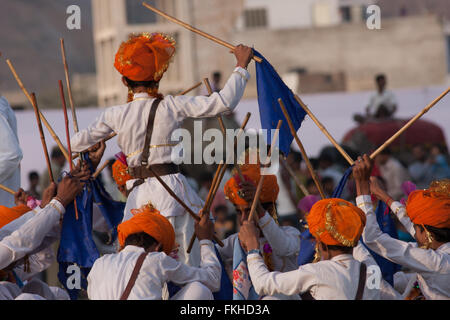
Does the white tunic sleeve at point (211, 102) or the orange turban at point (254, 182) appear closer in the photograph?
the white tunic sleeve at point (211, 102)

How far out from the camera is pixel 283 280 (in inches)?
226

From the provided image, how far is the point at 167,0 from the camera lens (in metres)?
42.4

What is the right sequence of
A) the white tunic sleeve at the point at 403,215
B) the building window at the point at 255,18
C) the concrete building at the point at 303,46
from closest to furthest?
1. the white tunic sleeve at the point at 403,215
2. the concrete building at the point at 303,46
3. the building window at the point at 255,18

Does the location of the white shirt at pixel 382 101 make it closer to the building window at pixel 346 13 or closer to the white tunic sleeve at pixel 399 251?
the white tunic sleeve at pixel 399 251

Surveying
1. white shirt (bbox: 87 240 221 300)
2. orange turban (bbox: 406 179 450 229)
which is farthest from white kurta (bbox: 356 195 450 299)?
white shirt (bbox: 87 240 221 300)

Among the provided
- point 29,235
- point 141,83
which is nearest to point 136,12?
point 141,83

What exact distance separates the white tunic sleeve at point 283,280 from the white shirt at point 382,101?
9.51 meters

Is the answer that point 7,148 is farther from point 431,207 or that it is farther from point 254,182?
point 431,207

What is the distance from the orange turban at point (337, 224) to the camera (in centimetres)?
578

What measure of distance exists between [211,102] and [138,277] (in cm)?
134

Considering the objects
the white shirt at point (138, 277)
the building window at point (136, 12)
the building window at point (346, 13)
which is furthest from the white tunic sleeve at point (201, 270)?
the building window at point (346, 13)

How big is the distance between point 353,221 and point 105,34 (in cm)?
3646

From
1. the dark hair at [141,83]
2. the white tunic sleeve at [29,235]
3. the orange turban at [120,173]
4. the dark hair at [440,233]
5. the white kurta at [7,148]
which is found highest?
the dark hair at [141,83]

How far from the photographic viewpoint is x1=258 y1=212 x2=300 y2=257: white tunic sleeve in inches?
267
